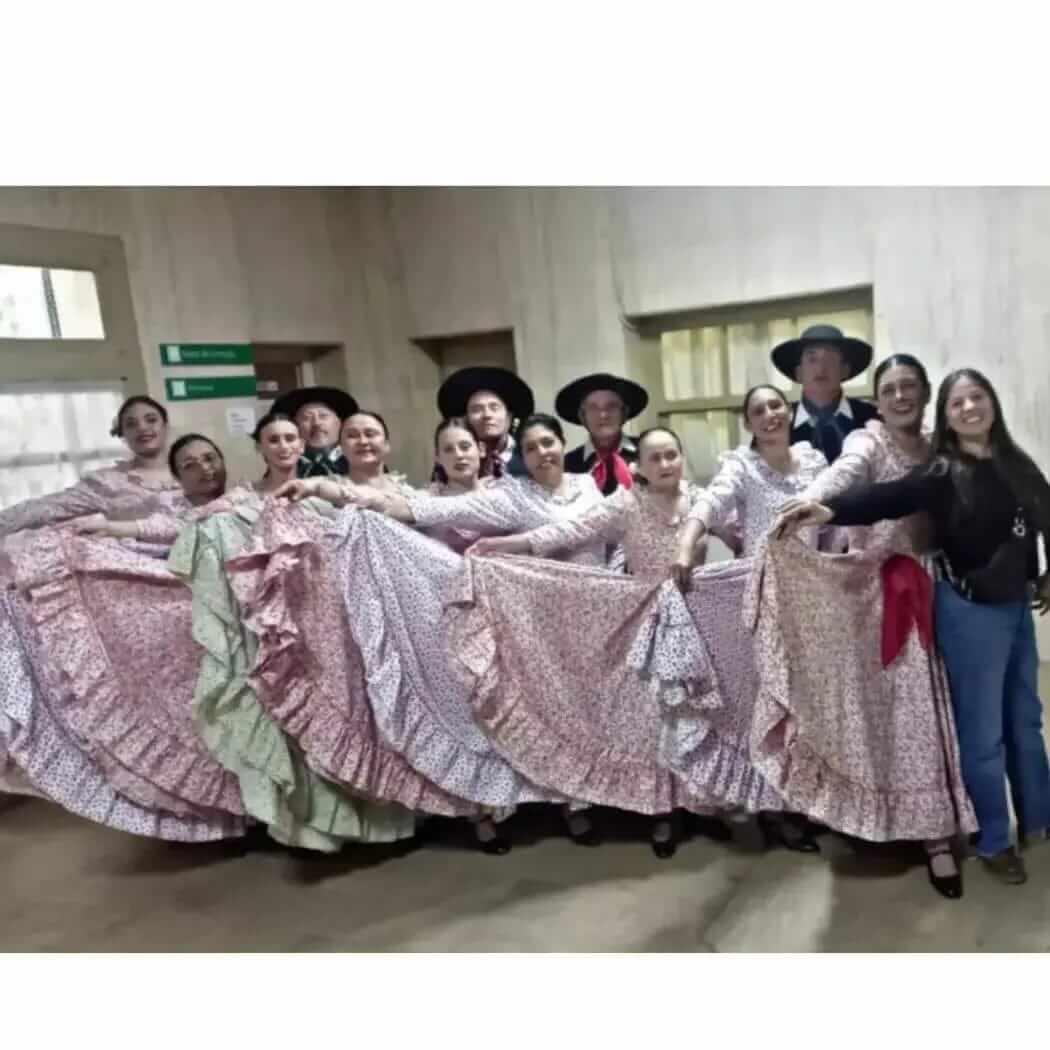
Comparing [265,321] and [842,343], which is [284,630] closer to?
[265,321]

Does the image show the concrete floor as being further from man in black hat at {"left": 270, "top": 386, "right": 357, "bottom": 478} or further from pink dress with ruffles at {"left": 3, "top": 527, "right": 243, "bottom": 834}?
man in black hat at {"left": 270, "top": 386, "right": 357, "bottom": 478}

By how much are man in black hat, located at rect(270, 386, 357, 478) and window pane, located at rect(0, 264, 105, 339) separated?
1.34 ft

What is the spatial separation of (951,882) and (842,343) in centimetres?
107

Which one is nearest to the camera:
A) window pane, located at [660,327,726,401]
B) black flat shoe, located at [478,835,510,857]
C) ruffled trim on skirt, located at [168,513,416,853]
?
window pane, located at [660,327,726,401]

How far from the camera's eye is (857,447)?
168 centimetres

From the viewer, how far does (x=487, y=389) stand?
5.97ft

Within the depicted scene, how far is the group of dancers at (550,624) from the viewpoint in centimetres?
168

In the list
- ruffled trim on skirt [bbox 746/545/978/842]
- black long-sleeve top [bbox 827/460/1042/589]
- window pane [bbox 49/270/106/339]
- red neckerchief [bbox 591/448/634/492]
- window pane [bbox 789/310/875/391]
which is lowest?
ruffled trim on skirt [bbox 746/545/978/842]

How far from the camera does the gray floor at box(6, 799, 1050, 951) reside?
5.56 feet

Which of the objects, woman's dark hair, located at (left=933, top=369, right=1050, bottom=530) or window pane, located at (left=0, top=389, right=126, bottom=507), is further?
window pane, located at (left=0, top=389, right=126, bottom=507)

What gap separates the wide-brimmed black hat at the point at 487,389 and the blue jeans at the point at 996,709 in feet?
2.93

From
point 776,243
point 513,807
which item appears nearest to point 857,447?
point 776,243

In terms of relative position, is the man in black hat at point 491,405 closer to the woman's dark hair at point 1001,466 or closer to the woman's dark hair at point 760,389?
the woman's dark hair at point 760,389

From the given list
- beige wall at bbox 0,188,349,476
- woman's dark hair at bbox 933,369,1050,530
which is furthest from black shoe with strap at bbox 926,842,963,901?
beige wall at bbox 0,188,349,476
